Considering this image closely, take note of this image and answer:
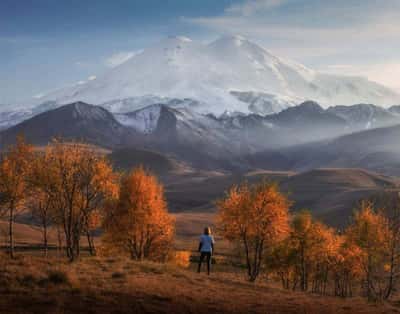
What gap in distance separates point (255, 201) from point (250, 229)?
9.38 feet

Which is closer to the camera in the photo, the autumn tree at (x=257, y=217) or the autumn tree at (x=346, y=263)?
the autumn tree at (x=257, y=217)

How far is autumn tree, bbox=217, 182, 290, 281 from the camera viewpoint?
48.3m


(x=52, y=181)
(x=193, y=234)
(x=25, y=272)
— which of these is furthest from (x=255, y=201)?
(x=193, y=234)

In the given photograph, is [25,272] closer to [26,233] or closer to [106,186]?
[106,186]

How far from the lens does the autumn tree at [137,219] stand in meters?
56.2

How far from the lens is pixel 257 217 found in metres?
48.2

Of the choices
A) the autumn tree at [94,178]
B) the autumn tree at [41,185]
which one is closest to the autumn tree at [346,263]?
the autumn tree at [94,178]

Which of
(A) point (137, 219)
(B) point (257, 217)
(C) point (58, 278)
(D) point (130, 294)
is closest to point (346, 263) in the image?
(B) point (257, 217)

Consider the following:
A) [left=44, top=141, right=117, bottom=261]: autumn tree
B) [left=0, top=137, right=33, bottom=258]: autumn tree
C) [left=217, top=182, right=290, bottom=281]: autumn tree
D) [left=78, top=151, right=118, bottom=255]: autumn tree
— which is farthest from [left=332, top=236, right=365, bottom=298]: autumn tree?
[left=0, top=137, right=33, bottom=258]: autumn tree

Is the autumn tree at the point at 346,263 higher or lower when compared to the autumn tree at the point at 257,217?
lower

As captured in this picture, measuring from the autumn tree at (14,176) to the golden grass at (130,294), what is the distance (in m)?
21.2

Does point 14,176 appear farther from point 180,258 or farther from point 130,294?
point 130,294

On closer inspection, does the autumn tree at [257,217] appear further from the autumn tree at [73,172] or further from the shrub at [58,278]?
the shrub at [58,278]

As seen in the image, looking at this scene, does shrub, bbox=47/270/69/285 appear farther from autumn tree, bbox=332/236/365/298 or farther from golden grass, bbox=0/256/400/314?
autumn tree, bbox=332/236/365/298
